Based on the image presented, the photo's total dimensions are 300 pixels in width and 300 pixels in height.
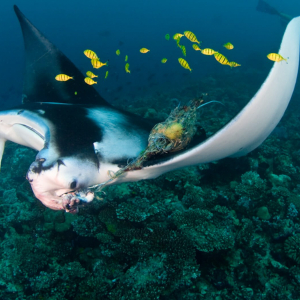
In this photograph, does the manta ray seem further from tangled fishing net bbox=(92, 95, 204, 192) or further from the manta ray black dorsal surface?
the manta ray black dorsal surface

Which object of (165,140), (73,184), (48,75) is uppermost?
(165,140)

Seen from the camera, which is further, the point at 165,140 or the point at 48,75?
the point at 48,75

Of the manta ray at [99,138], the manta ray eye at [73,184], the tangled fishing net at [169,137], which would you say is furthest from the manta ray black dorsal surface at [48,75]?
the manta ray eye at [73,184]

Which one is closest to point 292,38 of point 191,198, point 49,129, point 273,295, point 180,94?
point 191,198

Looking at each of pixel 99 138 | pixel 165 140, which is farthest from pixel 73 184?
pixel 165 140

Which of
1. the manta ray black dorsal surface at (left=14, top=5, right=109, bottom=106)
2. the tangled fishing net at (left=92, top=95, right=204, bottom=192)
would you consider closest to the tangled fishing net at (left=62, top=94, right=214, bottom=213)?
the tangled fishing net at (left=92, top=95, right=204, bottom=192)

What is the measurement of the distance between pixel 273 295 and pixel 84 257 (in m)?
2.74

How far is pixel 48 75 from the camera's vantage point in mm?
4148

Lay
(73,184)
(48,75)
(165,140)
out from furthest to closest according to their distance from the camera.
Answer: (48,75) < (165,140) < (73,184)

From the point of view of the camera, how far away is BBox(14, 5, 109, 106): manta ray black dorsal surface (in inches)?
160

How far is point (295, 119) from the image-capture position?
946cm

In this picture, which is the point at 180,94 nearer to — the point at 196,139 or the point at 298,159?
the point at 298,159

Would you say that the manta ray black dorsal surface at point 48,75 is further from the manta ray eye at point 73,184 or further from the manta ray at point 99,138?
the manta ray eye at point 73,184

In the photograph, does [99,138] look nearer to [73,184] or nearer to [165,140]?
[73,184]
